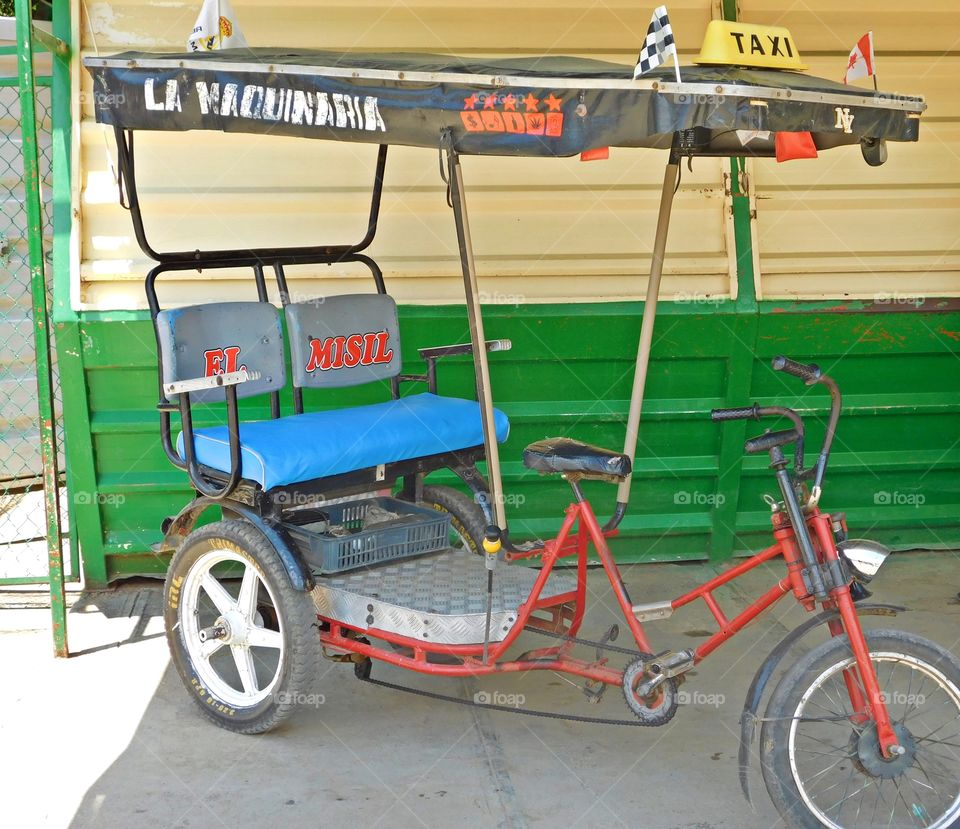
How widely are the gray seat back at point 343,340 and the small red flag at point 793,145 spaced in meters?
1.66

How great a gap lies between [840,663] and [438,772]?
1.33m

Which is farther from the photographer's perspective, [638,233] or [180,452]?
[638,233]

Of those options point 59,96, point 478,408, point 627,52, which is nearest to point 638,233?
point 627,52

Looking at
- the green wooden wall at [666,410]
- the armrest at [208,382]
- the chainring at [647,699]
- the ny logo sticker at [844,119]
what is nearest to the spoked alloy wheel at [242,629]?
the armrest at [208,382]

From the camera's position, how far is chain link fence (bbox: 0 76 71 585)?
5848 millimetres

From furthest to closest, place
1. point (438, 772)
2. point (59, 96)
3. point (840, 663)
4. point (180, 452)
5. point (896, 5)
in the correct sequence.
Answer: point (896, 5), point (59, 96), point (180, 452), point (438, 772), point (840, 663)

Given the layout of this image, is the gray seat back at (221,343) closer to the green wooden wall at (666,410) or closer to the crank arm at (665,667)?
the green wooden wall at (666,410)

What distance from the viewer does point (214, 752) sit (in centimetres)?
387

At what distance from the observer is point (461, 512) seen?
15.0 ft

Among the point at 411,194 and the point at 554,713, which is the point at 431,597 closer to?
the point at 554,713

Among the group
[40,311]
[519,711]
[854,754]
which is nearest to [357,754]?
[519,711]

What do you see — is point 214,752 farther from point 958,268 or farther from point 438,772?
point 958,268

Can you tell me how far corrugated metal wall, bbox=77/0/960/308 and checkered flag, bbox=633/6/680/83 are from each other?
1.97 meters

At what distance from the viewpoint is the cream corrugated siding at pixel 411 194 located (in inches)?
199
